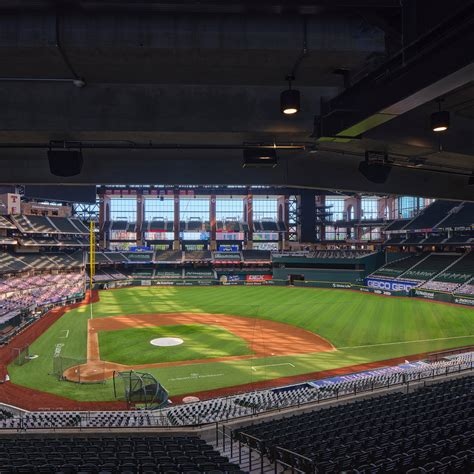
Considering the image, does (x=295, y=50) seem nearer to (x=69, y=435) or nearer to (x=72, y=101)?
(x=72, y=101)

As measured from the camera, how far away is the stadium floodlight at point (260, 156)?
855cm

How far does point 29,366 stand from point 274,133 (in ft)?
85.5

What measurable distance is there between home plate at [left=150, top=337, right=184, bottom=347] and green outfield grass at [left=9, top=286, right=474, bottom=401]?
6.96 feet

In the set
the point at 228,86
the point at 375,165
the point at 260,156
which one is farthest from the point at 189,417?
the point at 228,86

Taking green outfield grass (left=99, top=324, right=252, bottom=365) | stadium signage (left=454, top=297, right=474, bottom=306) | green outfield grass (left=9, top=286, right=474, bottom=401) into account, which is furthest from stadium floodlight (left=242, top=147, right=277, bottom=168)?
stadium signage (left=454, top=297, right=474, bottom=306)

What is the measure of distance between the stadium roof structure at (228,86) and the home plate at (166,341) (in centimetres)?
2356

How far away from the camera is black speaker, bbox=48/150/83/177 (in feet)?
28.0

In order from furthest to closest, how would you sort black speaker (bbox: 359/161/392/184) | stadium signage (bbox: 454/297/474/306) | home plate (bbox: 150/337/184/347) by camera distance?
1. stadium signage (bbox: 454/297/474/306)
2. home plate (bbox: 150/337/184/347)
3. black speaker (bbox: 359/161/392/184)

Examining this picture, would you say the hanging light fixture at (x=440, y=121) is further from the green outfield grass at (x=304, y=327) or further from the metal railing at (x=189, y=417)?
the green outfield grass at (x=304, y=327)

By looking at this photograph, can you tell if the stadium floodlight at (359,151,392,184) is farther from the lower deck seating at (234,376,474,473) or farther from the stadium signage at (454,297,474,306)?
the stadium signage at (454,297,474,306)

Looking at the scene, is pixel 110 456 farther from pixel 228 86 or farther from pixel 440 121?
pixel 440 121

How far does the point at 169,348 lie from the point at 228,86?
25.8 m

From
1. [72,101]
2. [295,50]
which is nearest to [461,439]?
[295,50]

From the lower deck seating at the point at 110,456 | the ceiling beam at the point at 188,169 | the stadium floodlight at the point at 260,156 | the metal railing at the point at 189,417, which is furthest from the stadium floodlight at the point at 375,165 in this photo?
the metal railing at the point at 189,417
